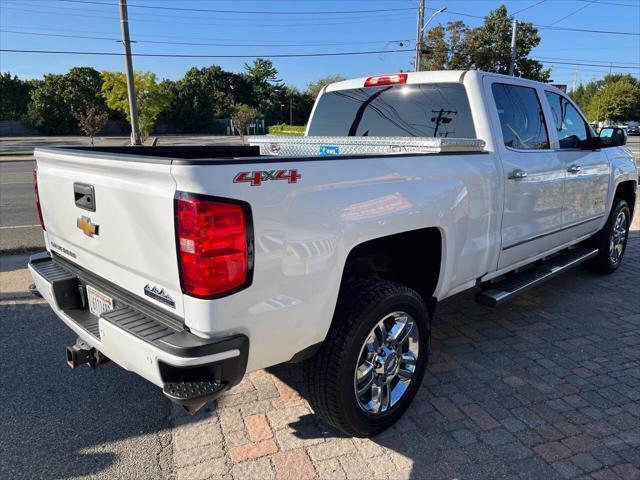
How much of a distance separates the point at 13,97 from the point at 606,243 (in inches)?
2582

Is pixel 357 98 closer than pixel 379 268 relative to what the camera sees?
No

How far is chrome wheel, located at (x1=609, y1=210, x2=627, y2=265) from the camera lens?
5.61 metres

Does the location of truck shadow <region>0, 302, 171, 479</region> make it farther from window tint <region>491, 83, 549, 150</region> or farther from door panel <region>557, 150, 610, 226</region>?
door panel <region>557, 150, 610, 226</region>

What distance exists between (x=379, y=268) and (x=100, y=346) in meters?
1.69

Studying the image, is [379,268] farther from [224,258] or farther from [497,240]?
[224,258]

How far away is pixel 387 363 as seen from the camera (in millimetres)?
2762

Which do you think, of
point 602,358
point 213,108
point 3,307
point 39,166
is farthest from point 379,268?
point 213,108

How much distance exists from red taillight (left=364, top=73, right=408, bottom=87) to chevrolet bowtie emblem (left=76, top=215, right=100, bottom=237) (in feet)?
8.75

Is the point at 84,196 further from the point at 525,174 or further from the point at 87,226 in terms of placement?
the point at 525,174

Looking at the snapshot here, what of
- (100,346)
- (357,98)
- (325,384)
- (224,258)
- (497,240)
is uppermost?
(357,98)

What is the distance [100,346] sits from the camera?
94.0 inches

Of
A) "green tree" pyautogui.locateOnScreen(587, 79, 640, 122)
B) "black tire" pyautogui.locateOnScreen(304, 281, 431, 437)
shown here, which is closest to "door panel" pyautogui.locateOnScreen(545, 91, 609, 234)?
"black tire" pyautogui.locateOnScreen(304, 281, 431, 437)

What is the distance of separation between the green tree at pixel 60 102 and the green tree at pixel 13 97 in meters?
1.72

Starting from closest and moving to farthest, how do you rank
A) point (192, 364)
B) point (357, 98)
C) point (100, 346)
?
1. point (192, 364)
2. point (100, 346)
3. point (357, 98)
